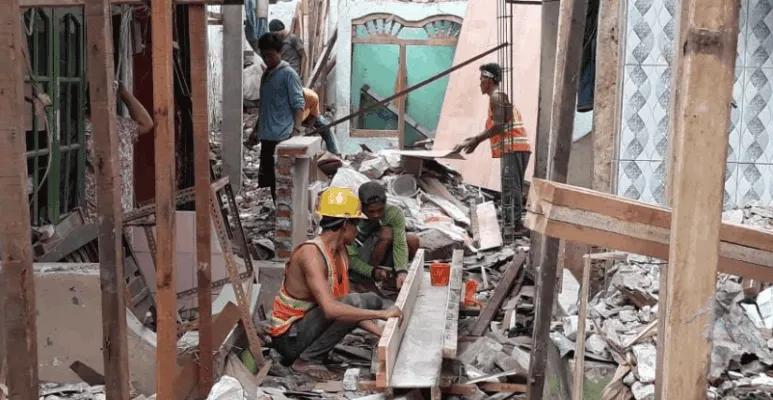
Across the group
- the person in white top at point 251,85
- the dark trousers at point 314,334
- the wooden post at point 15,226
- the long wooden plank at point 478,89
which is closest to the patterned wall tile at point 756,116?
the dark trousers at point 314,334

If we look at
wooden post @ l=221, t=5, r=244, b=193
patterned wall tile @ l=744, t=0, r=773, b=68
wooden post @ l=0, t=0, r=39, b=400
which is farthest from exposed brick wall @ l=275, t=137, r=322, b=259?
wooden post @ l=0, t=0, r=39, b=400

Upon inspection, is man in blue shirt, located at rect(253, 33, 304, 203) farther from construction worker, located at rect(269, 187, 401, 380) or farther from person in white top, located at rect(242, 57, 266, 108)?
person in white top, located at rect(242, 57, 266, 108)

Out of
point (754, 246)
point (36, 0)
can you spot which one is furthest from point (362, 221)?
point (754, 246)

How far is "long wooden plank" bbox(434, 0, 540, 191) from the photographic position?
1322cm

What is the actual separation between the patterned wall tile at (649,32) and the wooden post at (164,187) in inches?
114

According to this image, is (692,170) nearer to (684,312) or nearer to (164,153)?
(684,312)

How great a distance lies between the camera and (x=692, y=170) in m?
2.05

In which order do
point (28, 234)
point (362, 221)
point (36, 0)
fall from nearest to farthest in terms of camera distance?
point (28, 234)
point (36, 0)
point (362, 221)

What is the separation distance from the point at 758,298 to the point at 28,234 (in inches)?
120

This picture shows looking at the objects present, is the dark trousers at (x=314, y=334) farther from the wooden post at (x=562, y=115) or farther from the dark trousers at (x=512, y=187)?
the dark trousers at (x=512, y=187)

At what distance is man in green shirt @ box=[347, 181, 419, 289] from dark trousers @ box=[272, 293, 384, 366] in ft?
3.42

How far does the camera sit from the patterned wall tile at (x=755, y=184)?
5543 millimetres

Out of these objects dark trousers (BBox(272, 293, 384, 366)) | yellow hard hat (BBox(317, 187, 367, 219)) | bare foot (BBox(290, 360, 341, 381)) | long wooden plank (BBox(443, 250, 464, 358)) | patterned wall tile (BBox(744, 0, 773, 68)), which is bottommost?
bare foot (BBox(290, 360, 341, 381))

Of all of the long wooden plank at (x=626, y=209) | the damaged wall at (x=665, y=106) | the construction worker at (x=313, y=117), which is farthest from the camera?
the construction worker at (x=313, y=117)
